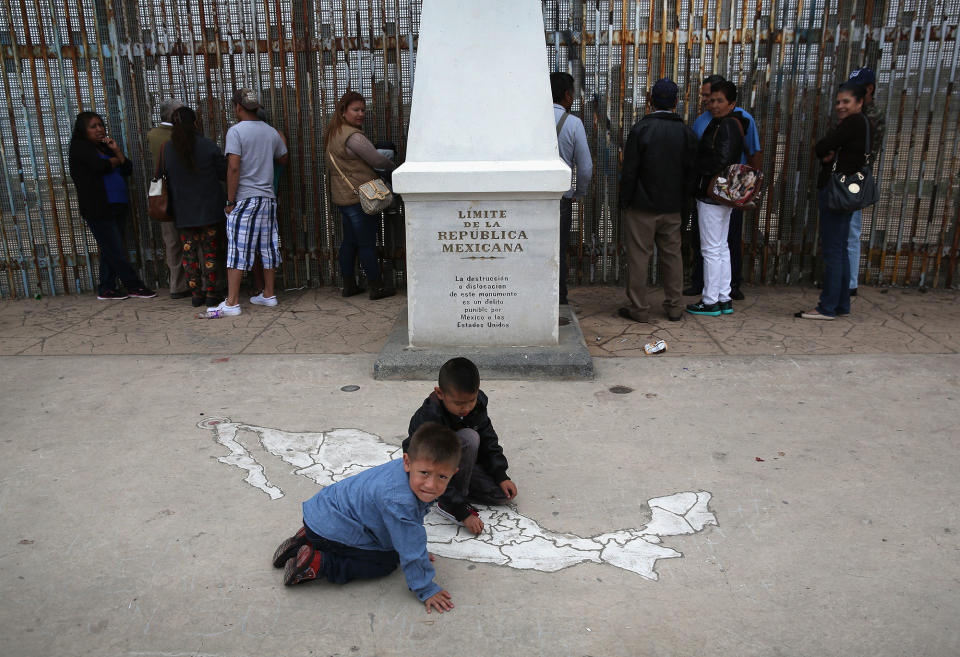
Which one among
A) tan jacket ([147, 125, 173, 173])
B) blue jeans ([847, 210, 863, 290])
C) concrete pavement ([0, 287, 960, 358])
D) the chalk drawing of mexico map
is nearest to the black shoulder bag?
→ blue jeans ([847, 210, 863, 290])

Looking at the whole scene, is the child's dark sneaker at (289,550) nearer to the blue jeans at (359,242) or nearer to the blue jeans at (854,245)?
the blue jeans at (359,242)

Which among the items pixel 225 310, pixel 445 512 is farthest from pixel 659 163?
pixel 225 310

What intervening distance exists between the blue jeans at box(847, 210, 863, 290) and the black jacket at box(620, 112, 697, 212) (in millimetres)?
1506

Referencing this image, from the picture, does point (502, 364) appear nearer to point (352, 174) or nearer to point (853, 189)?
point (352, 174)

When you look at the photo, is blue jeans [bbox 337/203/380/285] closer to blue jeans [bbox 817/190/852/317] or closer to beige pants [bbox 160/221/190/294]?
beige pants [bbox 160/221/190/294]

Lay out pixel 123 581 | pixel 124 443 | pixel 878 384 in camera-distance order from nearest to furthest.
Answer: pixel 123 581
pixel 124 443
pixel 878 384

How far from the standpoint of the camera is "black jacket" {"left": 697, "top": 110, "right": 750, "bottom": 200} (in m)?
5.76

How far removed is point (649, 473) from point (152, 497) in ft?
7.25

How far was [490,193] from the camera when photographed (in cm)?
465

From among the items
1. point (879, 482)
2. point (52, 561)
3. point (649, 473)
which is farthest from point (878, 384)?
point (52, 561)

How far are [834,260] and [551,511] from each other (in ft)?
→ 12.0

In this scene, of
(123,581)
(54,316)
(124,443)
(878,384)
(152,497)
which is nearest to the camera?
(123,581)

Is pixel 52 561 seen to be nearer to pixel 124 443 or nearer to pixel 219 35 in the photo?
pixel 124 443

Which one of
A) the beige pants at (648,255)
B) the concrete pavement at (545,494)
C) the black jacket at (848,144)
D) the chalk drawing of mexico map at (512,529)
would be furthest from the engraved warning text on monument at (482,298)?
the black jacket at (848,144)
